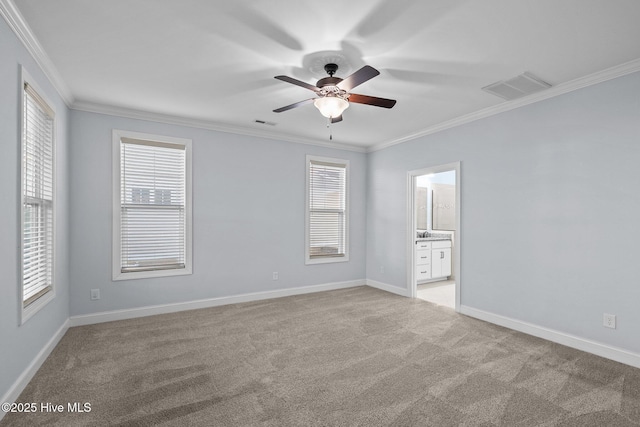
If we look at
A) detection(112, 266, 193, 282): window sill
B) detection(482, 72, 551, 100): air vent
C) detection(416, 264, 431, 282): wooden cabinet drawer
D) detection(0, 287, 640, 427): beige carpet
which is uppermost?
detection(482, 72, 551, 100): air vent

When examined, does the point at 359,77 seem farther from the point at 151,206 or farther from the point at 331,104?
the point at 151,206

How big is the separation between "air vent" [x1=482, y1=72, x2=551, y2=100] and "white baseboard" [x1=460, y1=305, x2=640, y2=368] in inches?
101

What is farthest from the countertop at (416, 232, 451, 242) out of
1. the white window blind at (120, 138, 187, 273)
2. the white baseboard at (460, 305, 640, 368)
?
the white window blind at (120, 138, 187, 273)

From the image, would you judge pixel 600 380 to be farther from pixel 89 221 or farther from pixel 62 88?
pixel 62 88

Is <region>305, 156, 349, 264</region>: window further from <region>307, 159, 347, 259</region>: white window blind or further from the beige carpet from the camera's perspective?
the beige carpet

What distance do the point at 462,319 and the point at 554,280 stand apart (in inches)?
46.1

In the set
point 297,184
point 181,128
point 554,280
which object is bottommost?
point 554,280

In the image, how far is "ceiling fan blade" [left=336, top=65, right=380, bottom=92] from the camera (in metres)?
2.28

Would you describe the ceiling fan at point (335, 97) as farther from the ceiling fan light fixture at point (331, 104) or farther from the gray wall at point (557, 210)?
the gray wall at point (557, 210)

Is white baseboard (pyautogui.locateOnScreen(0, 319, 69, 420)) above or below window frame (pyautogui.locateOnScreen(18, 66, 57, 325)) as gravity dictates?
below

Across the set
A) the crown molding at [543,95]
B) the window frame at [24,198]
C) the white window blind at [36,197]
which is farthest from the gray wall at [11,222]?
the crown molding at [543,95]

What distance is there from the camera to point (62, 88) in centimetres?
340

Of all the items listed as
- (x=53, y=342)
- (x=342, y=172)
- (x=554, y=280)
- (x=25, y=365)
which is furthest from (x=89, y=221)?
(x=554, y=280)

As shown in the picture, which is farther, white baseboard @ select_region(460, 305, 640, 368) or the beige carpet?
white baseboard @ select_region(460, 305, 640, 368)
